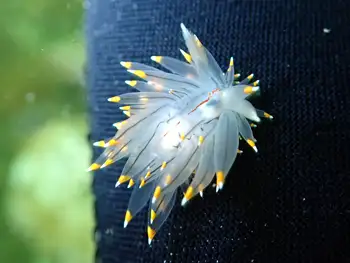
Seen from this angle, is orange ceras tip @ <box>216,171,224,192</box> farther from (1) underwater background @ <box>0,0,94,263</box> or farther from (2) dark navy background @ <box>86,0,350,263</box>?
(1) underwater background @ <box>0,0,94,263</box>

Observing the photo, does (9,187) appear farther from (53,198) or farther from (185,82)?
(185,82)

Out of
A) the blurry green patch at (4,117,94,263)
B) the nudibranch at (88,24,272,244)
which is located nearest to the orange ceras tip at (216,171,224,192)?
the nudibranch at (88,24,272,244)

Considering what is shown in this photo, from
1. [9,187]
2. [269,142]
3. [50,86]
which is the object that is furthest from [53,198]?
[269,142]

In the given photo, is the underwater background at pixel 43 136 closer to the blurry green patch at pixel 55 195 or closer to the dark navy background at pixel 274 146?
the blurry green patch at pixel 55 195

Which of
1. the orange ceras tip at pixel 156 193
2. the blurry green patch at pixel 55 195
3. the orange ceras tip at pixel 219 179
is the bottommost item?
the blurry green patch at pixel 55 195

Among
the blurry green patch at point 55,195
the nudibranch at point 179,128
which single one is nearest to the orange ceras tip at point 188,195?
the nudibranch at point 179,128
